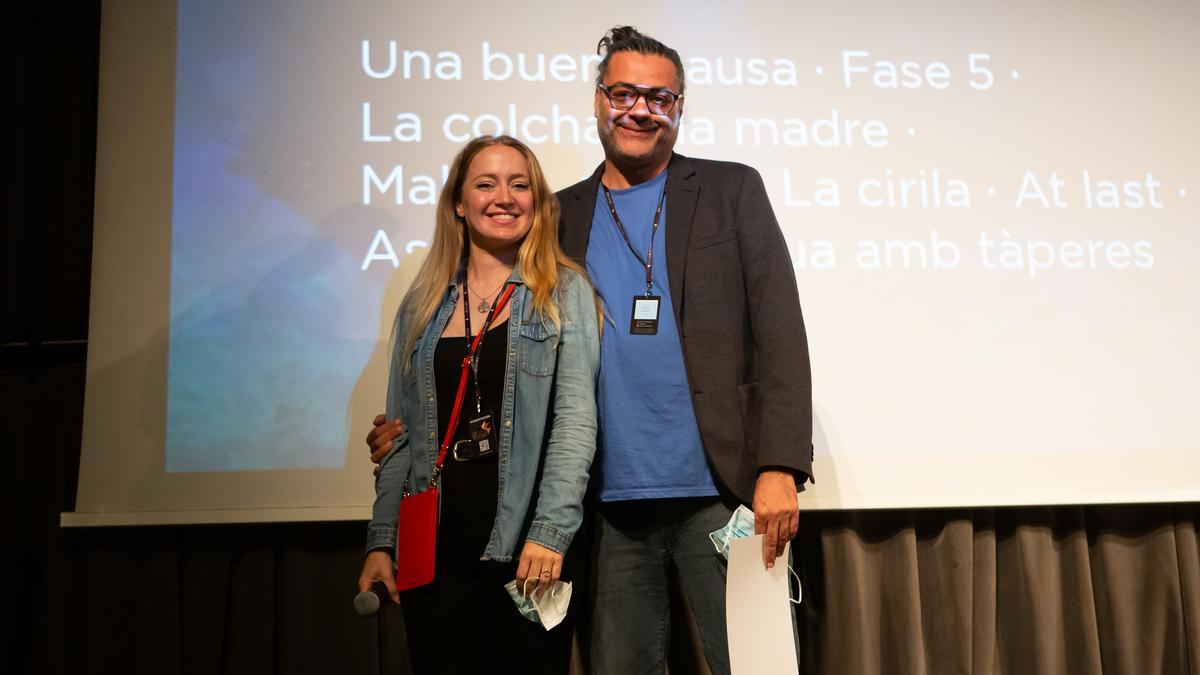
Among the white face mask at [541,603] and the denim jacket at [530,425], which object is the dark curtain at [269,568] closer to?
the denim jacket at [530,425]

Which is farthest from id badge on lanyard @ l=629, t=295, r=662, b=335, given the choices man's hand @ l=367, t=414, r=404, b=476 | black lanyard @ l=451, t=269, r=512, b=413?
man's hand @ l=367, t=414, r=404, b=476

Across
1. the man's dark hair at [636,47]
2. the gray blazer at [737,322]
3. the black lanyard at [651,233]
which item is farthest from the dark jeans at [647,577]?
the man's dark hair at [636,47]

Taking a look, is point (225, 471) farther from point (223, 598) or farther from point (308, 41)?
point (308, 41)

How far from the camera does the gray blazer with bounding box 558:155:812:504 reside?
1.70m

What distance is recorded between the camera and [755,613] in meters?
1.68

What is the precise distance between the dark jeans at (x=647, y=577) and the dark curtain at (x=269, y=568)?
925 millimetres

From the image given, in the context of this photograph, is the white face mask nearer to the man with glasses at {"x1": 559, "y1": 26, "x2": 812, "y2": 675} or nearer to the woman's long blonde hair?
the man with glasses at {"x1": 559, "y1": 26, "x2": 812, "y2": 675}

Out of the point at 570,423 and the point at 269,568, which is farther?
the point at 269,568

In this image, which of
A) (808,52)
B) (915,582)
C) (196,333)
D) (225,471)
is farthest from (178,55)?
(915,582)

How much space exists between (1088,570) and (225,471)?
242 cm

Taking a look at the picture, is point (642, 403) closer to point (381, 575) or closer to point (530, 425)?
point (530, 425)

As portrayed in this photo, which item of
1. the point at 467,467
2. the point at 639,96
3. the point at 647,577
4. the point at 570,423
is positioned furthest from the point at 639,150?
the point at 647,577

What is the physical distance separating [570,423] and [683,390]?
26 centimetres

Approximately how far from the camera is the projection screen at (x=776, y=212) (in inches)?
97.2
